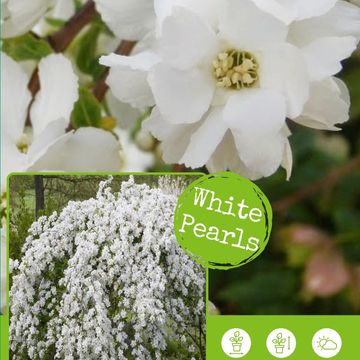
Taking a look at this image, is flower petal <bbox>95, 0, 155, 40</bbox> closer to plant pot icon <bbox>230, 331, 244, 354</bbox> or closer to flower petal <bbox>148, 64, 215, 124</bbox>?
flower petal <bbox>148, 64, 215, 124</bbox>

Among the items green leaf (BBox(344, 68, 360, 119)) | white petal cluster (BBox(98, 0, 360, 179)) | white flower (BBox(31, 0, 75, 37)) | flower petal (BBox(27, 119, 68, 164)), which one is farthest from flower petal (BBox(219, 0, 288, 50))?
green leaf (BBox(344, 68, 360, 119))

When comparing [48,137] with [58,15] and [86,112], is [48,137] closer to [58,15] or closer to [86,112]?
[86,112]

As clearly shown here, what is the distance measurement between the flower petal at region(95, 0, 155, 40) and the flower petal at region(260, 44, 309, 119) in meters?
0.07

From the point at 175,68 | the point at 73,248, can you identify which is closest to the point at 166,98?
the point at 175,68

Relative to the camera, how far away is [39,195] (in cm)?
46

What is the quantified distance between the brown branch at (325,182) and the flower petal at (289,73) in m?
0.26

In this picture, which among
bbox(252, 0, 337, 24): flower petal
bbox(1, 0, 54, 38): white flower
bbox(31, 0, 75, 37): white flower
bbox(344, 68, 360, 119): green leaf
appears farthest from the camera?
bbox(344, 68, 360, 119): green leaf

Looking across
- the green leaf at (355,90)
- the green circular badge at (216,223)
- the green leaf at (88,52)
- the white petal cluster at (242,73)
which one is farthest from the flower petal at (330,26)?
the green leaf at (355,90)

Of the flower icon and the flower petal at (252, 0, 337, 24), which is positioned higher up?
the flower petal at (252, 0, 337, 24)

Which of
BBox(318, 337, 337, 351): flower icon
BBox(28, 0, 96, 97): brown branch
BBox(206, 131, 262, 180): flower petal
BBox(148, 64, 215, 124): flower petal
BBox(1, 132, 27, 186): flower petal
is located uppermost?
BBox(148, 64, 215, 124): flower petal

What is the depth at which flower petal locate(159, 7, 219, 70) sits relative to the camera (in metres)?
0.36

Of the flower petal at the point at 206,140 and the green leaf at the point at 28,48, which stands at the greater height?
the flower petal at the point at 206,140

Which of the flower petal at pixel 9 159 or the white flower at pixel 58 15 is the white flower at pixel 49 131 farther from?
the white flower at pixel 58 15

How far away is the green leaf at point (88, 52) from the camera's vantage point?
22.1 inches
